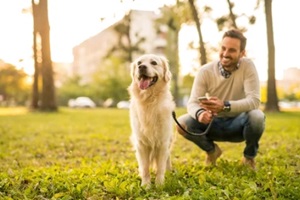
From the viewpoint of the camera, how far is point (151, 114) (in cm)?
441

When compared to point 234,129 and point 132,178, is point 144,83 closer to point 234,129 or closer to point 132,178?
point 132,178

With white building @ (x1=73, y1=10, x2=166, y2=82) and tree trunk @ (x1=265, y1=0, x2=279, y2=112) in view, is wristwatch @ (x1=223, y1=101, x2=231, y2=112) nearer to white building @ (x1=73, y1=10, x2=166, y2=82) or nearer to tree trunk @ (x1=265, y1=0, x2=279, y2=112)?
tree trunk @ (x1=265, y1=0, x2=279, y2=112)

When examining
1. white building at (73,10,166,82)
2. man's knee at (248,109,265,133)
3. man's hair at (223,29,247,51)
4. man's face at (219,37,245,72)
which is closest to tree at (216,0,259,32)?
man's hair at (223,29,247,51)

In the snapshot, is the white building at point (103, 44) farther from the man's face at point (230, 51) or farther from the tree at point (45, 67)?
the man's face at point (230, 51)

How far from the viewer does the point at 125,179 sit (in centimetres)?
445

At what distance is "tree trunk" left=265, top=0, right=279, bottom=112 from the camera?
19.2 meters

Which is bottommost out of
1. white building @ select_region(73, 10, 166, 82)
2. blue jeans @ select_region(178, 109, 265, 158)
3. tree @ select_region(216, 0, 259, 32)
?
blue jeans @ select_region(178, 109, 265, 158)

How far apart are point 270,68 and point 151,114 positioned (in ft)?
53.1

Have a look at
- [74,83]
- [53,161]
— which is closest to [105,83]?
[74,83]

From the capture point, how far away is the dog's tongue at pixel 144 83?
4430 mm

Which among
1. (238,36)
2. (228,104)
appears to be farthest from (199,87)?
(238,36)

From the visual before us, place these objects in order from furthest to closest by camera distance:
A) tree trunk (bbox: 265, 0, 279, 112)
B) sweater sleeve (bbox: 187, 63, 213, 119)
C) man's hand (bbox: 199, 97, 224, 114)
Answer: tree trunk (bbox: 265, 0, 279, 112) → sweater sleeve (bbox: 187, 63, 213, 119) → man's hand (bbox: 199, 97, 224, 114)

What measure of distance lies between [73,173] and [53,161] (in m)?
1.67

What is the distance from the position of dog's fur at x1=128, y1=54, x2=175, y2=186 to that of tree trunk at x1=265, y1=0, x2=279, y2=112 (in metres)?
15.7
